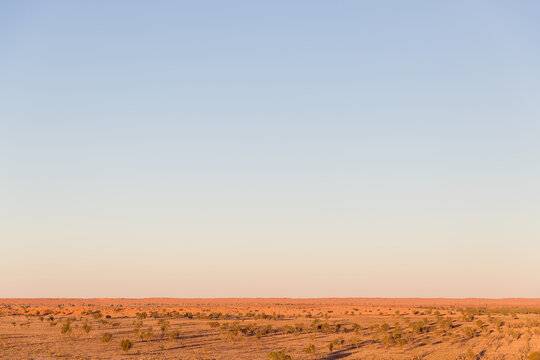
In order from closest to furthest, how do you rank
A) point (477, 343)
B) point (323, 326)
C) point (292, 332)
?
point (477, 343) < point (292, 332) < point (323, 326)

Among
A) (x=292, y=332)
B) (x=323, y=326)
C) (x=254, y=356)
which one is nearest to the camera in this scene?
(x=254, y=356)

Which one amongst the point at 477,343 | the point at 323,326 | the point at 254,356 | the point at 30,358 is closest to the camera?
the point at 30,358

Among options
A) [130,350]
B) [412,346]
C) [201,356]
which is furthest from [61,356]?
[412,346]

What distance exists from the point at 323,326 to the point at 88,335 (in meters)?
22.0

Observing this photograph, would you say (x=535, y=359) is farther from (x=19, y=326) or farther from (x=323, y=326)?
(x=19, y=326)

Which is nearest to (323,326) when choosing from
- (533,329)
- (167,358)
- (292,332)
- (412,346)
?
(292,332)

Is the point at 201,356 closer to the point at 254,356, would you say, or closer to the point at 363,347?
the point at 254,356

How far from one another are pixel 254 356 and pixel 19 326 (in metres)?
32.4

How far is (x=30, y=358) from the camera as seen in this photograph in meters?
31.8

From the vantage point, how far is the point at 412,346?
4050 centimetres

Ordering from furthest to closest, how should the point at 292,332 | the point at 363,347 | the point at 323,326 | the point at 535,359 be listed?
the point at 323,326 < the point at 292,332 < the point at 363,347 < the point at 535,359

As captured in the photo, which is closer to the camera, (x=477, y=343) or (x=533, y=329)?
(x=477, y=343)

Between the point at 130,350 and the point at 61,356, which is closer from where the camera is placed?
the point at 61,356

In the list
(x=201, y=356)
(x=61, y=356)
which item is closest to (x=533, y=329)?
(x=201, y=356)
